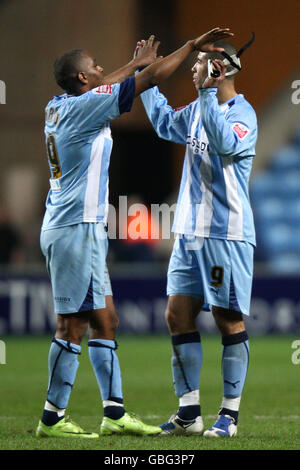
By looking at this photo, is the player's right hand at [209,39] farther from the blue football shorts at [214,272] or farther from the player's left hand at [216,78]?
the blue football shorts at [214,272]

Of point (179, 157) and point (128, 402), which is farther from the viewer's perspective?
point (179, 157)

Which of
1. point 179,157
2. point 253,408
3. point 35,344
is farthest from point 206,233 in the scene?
point 179,157

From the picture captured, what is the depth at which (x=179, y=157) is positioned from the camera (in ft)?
51.5

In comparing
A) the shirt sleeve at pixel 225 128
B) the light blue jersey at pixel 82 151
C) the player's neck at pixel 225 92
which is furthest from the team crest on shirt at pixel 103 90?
the player's neck at pixel 225 92

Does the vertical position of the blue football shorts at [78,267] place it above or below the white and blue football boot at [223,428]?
above

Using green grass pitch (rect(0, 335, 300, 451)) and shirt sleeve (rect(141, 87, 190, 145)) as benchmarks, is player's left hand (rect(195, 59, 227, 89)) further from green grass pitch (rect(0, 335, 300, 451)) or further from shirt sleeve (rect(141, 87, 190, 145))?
green grass pitch (rect(0, 335, 300, 451))

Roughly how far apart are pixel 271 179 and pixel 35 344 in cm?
683

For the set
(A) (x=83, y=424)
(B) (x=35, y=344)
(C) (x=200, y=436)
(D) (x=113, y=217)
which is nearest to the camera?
(C) (x=200, y=436)

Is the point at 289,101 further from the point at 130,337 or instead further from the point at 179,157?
the point at 130,337

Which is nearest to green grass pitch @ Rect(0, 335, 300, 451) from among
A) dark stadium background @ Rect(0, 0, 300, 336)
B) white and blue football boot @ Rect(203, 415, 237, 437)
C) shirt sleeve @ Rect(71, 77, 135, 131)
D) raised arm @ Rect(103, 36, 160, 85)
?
white and blue football boot @ Rect(203, 415, 237, 437)

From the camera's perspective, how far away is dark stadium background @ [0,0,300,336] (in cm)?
1448

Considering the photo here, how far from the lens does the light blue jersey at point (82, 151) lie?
194 inches

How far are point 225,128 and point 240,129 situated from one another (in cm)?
16

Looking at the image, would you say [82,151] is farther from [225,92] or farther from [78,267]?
[225,92]
